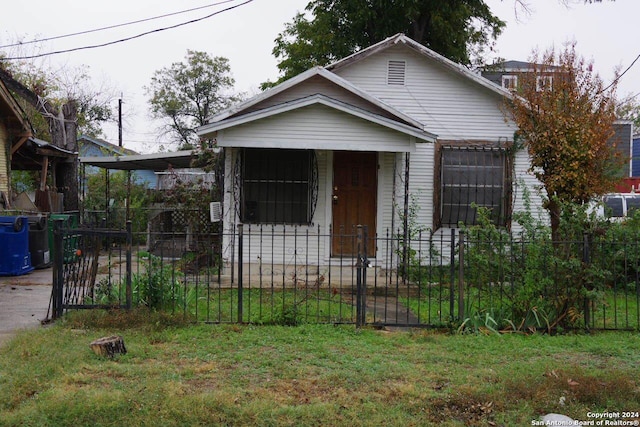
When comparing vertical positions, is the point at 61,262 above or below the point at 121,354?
above

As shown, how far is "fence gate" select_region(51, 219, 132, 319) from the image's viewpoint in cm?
757

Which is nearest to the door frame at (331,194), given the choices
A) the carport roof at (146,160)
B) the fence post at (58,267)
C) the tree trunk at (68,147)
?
the carport roof at (146,160)

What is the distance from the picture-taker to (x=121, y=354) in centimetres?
616

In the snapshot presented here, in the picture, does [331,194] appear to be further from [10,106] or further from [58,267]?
[10,106]

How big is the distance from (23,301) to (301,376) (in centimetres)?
569

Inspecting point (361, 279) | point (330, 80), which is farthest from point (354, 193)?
point (361, 279)

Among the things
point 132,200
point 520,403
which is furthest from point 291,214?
point 132,200

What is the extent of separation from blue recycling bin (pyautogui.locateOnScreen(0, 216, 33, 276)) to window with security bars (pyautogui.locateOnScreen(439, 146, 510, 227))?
8.46 meters

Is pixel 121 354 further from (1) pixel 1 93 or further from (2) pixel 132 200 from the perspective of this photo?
(2) pixel 132 200

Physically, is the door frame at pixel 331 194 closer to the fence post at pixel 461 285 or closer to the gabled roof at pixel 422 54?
the gabled roof at pixel 422 54

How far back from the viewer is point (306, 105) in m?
10.9

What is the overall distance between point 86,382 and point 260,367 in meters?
1.57

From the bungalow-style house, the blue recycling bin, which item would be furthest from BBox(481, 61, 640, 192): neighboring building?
the blue recycling bin

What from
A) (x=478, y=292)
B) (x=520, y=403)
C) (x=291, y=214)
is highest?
(x=291, y=214)
